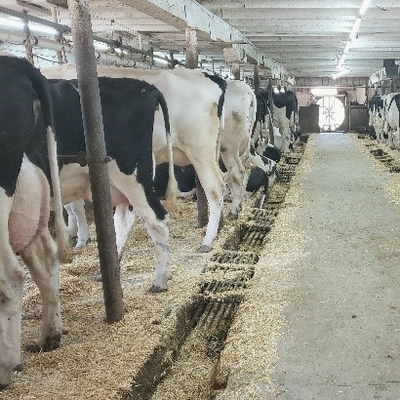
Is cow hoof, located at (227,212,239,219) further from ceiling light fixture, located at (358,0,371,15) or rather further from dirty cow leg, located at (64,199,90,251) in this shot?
ceiling light fixture, located at (358,0,371,15)

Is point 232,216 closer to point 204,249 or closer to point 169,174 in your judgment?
point 204,249

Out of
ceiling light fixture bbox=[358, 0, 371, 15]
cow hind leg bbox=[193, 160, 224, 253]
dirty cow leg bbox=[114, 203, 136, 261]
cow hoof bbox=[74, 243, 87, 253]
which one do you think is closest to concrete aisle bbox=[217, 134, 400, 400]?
cow hind leg bbox=[193, 160, 224, 253]

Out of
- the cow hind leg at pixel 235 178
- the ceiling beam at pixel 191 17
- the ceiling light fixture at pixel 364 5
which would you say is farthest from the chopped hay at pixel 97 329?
the ceiling light fixture at pixel 364 5

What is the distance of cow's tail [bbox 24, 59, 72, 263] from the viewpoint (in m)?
3.21

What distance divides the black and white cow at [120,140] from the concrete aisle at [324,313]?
1199 millimetres

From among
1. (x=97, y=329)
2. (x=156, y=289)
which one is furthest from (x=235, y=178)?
(x=97, y=329)

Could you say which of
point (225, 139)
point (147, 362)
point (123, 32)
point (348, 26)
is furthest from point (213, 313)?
point (348, 26)

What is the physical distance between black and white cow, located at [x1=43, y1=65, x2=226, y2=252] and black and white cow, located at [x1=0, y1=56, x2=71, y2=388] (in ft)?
6.94

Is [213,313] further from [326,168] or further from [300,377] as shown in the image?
[326,168]

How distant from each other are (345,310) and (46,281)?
81.9 inches

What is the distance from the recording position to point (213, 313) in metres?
4.51

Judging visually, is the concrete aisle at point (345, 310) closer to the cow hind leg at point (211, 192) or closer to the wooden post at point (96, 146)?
the cow hind leg at point (211, 192)

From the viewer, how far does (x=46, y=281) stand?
11.7ft

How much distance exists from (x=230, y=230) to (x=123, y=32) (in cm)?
524
